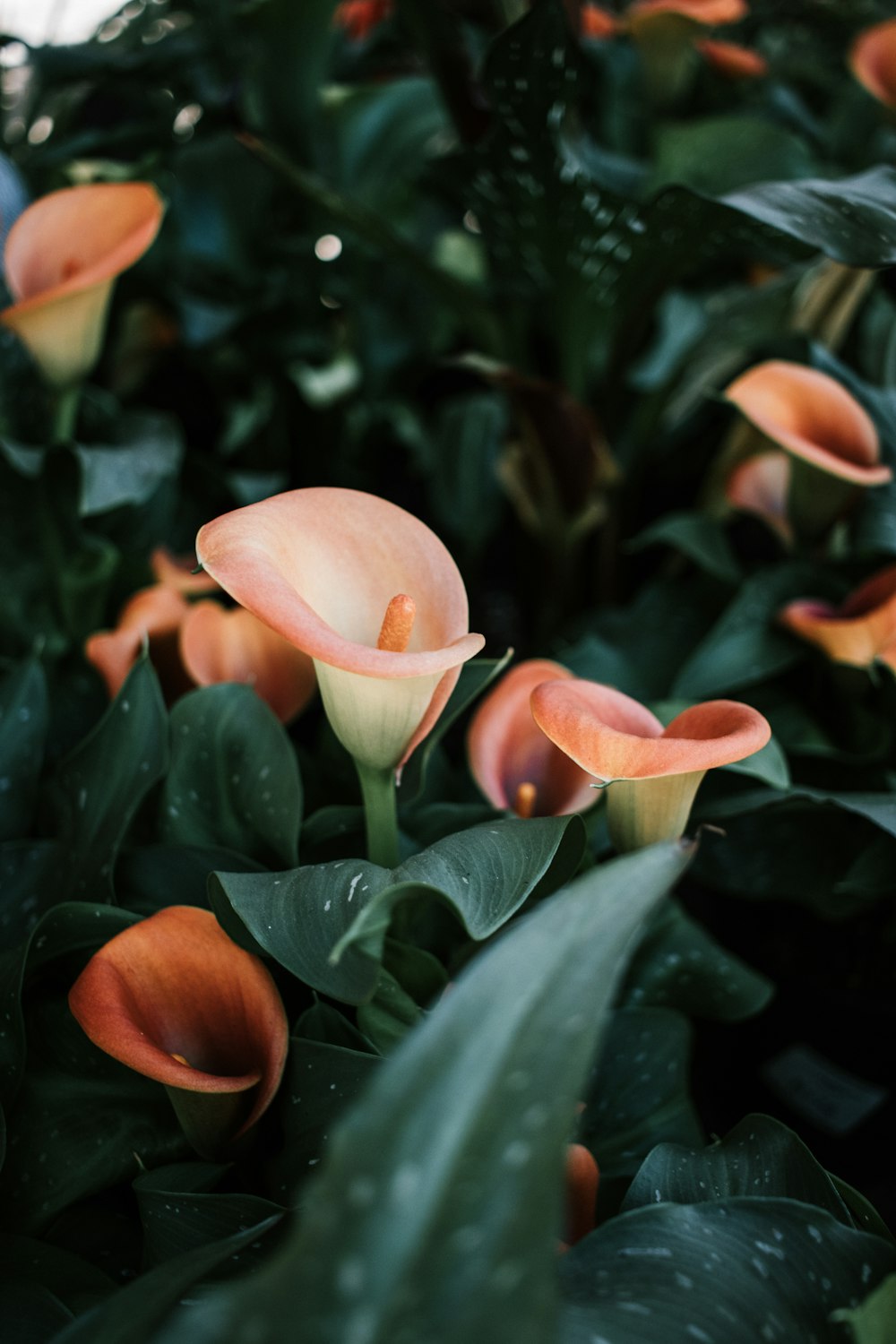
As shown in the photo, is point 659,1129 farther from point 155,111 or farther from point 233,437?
point 155,111

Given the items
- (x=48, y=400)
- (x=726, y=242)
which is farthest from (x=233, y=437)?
(x=726, y=242)

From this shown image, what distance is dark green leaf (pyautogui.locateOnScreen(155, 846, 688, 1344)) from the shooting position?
0.18m

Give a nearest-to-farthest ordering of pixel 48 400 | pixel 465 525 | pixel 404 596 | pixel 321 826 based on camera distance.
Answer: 1. pixel 404 596
2. pixel 321 826
3. pixel 48 400
4. pixel 465 525

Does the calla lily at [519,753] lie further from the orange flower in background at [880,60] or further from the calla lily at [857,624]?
the orange flower in background at [880,60]

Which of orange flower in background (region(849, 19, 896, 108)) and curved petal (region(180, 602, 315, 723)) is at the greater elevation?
orange flower in background (region(849, 19, 896, 108))

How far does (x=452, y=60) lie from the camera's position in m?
0.71

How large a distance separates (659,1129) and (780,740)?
23cm

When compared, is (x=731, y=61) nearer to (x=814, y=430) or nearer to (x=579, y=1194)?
(x=814, y=430)

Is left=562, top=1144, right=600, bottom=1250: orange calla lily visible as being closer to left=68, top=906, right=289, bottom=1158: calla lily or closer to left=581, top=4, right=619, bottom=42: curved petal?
left=68, top=906, right=289, bottom=1158: calla lily

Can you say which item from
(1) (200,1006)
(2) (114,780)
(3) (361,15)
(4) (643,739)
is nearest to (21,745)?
(2) (114,780)

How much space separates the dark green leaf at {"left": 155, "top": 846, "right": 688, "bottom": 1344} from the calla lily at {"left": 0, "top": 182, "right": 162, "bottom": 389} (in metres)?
0.43

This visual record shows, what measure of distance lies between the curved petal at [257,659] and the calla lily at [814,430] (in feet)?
0.81

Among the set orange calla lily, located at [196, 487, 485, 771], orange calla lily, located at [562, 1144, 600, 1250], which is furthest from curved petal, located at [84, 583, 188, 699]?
orange calla lily, located at [562, 1144, 600, 1250]

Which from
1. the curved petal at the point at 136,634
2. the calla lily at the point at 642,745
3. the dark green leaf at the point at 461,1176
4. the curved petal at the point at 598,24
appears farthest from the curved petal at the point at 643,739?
the curved petal at the point at 598,24
